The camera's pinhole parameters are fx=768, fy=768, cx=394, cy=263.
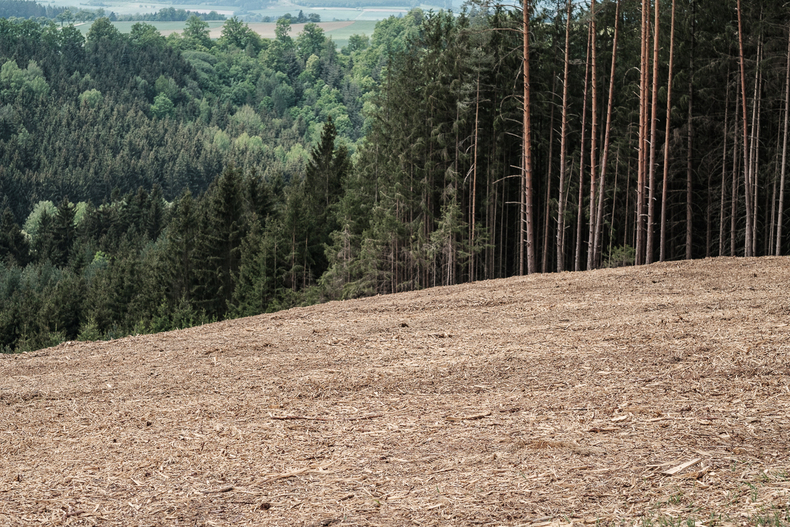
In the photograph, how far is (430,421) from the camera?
7031 millimetres

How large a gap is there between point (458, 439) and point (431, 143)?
28.1 m

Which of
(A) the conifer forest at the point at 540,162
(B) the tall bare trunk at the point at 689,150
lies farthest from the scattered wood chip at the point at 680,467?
(B) the tall bare trunk at the point at 689,150

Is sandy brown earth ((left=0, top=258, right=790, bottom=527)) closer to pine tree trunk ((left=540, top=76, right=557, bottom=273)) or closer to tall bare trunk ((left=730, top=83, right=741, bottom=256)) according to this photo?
tall bare trunk ((left=730, top=83, right=741, bottom=256))

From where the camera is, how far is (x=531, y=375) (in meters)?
8.27

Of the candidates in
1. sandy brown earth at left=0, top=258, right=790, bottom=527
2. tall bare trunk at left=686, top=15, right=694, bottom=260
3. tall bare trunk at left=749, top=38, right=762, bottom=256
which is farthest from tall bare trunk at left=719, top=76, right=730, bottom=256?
sandy brown earth at left=0, top=258, right=790, bottom=527

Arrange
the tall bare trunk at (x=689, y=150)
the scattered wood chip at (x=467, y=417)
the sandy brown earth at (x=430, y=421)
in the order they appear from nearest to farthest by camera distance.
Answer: the sandy brown earth at (x=430, y=421)
the scattered wood chip at (x=467, y=417)
the tall bare trunk at (x=689, y=150)

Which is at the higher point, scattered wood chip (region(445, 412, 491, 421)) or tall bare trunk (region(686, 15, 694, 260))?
tall bare trunk (region(686, 15, 694, 260))

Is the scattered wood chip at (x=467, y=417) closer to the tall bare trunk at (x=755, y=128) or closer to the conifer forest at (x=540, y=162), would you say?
the conifer forest at (x=540, y=162)

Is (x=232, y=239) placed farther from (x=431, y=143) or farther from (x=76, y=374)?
(x=76, y=374)

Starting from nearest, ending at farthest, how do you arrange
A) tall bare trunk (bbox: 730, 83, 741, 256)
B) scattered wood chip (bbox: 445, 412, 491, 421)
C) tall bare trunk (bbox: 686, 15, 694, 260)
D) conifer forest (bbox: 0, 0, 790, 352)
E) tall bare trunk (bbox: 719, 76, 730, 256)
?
scattered wood chip (bbox: 445, 412, 491, 421)
conifer forest (bbox: 0, 0, 790, 352)
tall bare trunk (bbox: 730, 83, 741, 256)
tall bare trunk (bbox: 719, 76, 730, 256)
tall bare trunk (bbox: 686, 15, 694, 260)

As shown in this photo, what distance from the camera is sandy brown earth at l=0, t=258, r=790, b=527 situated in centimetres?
527

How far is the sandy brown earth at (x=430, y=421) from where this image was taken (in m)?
5.27

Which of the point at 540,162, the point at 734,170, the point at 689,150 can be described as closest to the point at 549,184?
the point at 540,162

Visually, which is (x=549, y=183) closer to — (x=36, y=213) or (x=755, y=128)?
(x=755, y=128)
